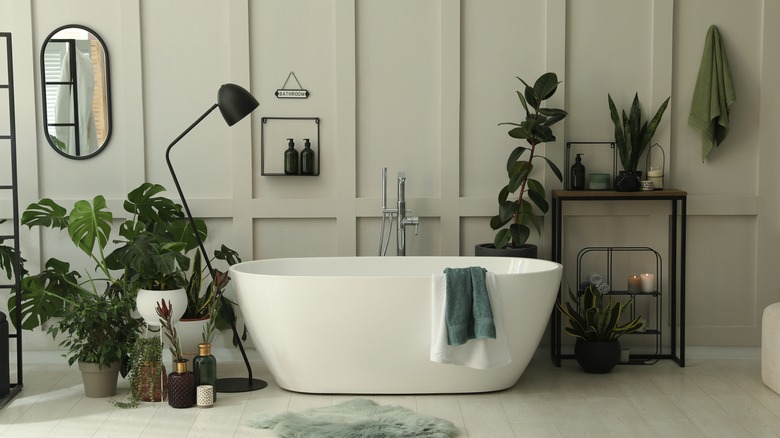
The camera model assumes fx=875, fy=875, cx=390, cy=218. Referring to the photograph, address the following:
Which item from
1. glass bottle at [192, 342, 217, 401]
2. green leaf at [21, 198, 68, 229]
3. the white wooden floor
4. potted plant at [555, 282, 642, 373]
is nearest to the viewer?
the white wooden floor

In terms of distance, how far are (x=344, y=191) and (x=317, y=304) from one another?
1065mm

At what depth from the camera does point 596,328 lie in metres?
4.57

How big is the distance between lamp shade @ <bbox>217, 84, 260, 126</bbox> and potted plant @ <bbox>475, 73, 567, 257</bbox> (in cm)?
139

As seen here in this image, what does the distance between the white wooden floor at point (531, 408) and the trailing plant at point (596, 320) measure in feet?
0.67

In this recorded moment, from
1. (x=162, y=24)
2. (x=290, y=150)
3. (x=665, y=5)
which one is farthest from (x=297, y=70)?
(x=665, y=5)

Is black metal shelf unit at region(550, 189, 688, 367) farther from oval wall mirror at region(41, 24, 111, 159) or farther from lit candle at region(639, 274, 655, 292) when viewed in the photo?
oval wall mirror at region(41, 24, 111, 159)

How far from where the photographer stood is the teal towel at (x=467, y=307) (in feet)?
12.6

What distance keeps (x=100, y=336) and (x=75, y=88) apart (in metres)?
1.50

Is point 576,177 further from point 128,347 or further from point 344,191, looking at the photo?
point 128,347

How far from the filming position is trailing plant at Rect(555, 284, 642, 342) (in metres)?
4.56

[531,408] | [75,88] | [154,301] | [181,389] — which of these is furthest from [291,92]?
[531,408]

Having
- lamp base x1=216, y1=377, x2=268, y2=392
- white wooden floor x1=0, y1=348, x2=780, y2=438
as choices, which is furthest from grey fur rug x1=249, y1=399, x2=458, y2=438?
lamp base x1=216, y1=377, x2=268, y2=392

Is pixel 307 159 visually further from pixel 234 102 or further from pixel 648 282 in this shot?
pixel 648 282

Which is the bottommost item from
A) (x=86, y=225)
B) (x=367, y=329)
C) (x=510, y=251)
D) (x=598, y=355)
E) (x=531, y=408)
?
(x=531, y=408)
